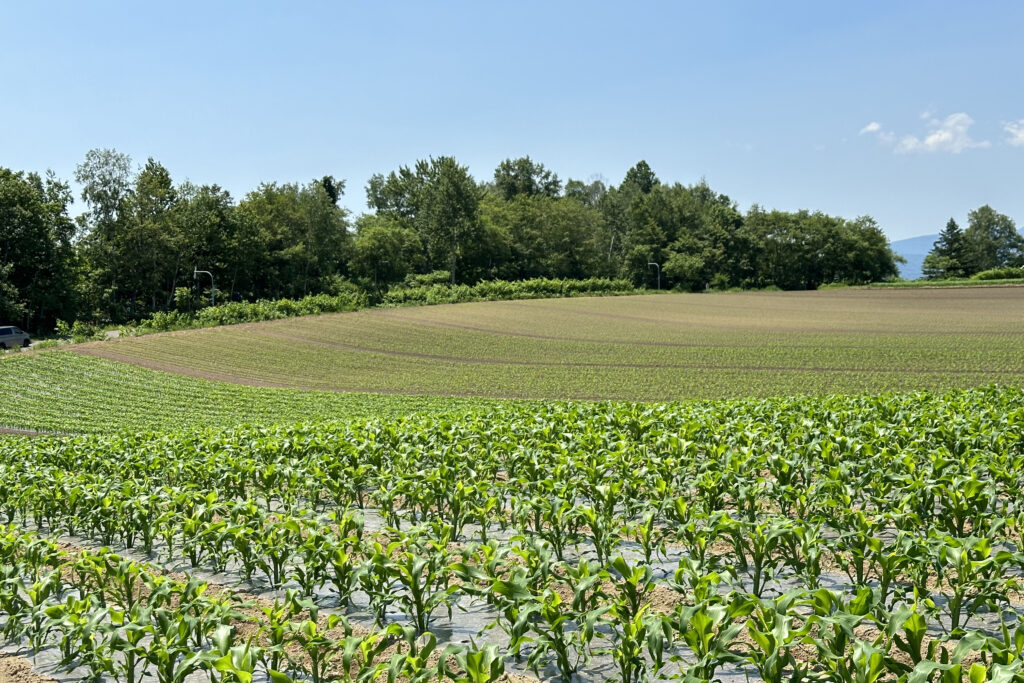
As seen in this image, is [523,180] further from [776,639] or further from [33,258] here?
[776,639]

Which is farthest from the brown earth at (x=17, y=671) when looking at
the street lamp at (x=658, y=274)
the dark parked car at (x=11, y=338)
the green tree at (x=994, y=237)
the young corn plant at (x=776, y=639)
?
the green tree at (x=994, y=237)

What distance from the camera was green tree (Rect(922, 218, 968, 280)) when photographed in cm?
9875

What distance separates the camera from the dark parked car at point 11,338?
46.0 meters

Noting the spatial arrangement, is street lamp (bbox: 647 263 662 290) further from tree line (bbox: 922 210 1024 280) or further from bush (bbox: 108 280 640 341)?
tree line (bbox: 922 210 1024 280)

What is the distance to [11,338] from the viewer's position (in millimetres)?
46531

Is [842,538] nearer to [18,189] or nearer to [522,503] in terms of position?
[522,503]

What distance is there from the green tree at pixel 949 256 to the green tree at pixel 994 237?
540 centimetres

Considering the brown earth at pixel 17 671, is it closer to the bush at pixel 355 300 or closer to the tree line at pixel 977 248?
the bush at pixel 355 300

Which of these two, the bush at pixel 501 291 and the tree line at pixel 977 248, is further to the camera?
the tree line at pixel 977 248

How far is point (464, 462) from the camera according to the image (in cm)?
988

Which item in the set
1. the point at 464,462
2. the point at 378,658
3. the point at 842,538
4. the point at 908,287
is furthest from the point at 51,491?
the point at 908,287

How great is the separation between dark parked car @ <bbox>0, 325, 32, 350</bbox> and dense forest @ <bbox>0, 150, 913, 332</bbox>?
1165cm

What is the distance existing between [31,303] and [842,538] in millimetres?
68645

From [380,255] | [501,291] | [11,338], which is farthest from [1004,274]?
[11,338]
